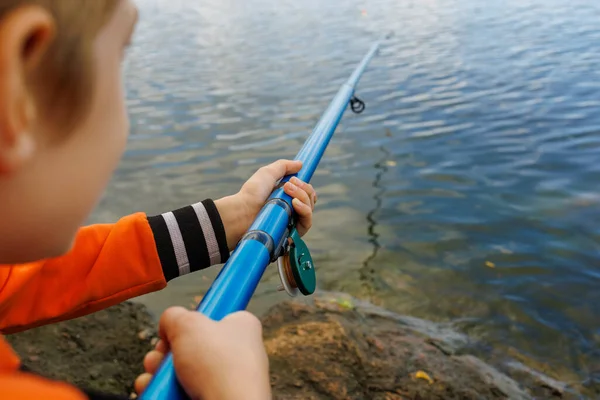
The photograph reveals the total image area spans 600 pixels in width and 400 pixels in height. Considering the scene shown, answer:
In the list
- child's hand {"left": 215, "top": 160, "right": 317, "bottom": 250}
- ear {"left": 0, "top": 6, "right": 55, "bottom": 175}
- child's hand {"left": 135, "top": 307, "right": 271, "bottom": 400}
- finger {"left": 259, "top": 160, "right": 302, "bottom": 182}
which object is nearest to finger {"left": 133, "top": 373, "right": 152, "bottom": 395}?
child's hand {"left": 135, "top": 307, "right": 271, "bottom": 400}

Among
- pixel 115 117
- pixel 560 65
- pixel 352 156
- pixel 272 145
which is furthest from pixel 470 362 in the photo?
pixel 560 65

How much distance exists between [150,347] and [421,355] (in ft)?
4.83

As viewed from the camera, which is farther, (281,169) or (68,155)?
(281,169)

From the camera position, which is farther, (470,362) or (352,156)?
(352,156)

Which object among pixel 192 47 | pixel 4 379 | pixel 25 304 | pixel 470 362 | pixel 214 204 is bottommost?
pixel 192 47

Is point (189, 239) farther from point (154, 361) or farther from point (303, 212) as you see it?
point (154, 361)

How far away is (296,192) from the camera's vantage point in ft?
5.34

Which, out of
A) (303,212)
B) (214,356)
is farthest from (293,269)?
(214,356)

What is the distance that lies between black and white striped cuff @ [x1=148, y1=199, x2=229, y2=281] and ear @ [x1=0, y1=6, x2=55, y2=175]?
858 mm

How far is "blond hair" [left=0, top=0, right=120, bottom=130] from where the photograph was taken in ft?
2.17

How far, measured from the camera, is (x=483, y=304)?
3656 millimetres

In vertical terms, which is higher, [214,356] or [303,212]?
[214,356]

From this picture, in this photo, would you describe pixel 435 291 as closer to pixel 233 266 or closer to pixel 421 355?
pixel 421 355

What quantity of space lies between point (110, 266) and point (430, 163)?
4.79 metres
